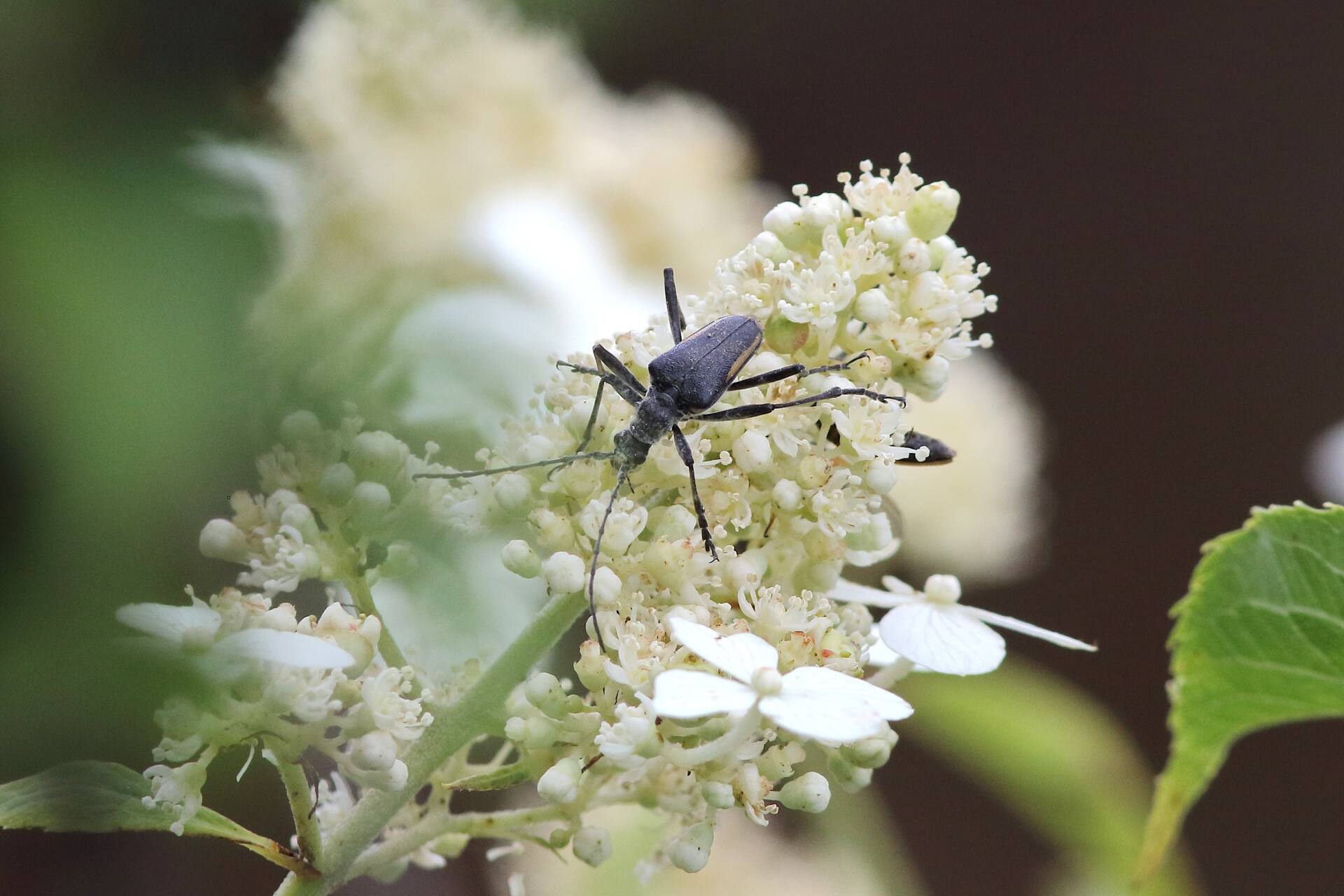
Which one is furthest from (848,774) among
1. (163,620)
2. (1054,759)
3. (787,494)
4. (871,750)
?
(1054,759)

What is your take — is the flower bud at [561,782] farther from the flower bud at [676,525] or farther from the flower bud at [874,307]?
the flower bud at [874,307]

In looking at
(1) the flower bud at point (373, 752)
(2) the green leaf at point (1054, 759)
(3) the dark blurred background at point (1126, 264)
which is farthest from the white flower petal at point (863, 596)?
(3) the dark blurred background at point (1126, 264)

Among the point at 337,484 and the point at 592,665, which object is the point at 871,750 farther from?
the point at 337,484

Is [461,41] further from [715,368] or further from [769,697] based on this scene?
[769,697]

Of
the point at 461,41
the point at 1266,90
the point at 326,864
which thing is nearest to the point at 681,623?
the point at 326,864

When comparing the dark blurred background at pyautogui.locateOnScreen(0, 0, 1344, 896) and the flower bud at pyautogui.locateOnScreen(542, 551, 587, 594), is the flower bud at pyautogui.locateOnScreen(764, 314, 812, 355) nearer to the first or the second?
the flower bud at pyautogui.locateOnScreen(542, 551, 587, 594)

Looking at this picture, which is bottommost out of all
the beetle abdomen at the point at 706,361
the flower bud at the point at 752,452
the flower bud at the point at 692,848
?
the flower bud at the point at 692,848

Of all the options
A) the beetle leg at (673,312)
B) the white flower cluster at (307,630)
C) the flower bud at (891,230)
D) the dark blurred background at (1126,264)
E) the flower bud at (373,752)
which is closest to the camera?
the white flower cluster at (307,630)
